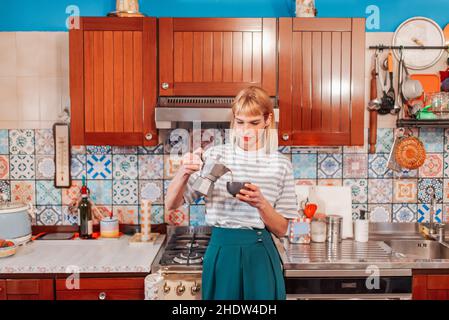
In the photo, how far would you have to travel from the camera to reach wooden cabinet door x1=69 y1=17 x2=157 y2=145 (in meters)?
2.21

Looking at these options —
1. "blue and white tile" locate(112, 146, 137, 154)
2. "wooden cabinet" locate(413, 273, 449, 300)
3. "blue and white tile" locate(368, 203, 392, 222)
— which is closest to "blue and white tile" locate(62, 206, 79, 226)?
"blue and white tile" locate(112, 146, 137, 154)

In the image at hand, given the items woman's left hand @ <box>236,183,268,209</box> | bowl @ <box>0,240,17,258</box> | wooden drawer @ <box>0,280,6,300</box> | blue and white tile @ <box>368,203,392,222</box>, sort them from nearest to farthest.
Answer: woman's left hand @ <box>236,183,268,209</box> < wooden drawer @ <box>0,280,6,300</box> < bowl @ <box>0,240,17,258</box> < blue and white tile @ <box>368,203,392,222</box>

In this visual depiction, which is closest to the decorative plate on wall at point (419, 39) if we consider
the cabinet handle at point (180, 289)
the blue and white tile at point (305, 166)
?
the blue and white tile at point (305, 166)

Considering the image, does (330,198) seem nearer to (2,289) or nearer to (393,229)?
(393,229)

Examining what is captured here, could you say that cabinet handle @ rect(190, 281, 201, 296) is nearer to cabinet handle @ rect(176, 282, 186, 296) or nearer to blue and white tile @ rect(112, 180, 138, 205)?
cabinet handle @ rect(176, 282, 186, 296)

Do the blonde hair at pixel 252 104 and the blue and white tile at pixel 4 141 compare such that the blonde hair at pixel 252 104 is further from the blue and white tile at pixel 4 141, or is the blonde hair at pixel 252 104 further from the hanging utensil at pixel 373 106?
the blue and white tile at pixel 4 141

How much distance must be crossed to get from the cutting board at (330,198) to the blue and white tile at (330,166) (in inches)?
3.1

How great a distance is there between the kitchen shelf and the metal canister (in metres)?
0.70

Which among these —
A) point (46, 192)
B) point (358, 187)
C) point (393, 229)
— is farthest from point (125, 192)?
point (393, 229)

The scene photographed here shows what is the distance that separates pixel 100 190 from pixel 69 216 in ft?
0.87

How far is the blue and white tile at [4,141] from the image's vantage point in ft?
8.60

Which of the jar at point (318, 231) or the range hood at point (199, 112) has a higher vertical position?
the range hood at point (199, 112)

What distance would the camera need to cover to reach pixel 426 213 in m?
2.66
